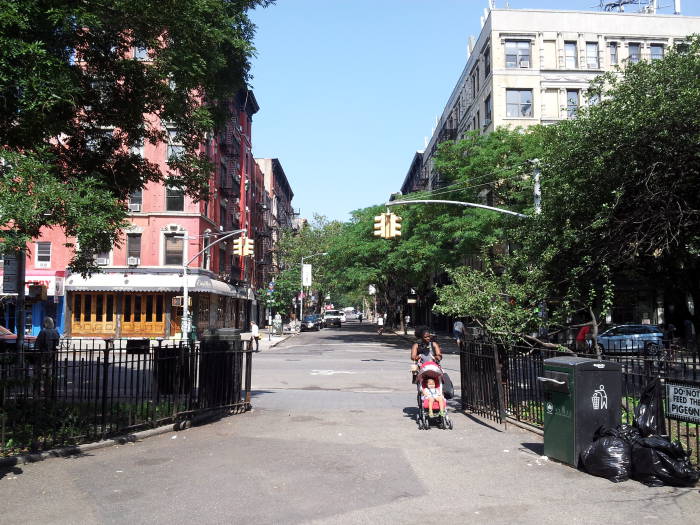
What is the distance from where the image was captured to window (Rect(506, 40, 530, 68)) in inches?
1676

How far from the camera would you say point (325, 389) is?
53.5 feet

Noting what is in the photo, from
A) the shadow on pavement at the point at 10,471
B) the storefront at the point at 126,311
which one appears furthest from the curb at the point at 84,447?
the storefront at the point at 126,311

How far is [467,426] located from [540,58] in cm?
3731

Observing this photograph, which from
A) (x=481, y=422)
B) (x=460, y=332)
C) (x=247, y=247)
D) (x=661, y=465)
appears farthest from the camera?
(x=460, y=332)

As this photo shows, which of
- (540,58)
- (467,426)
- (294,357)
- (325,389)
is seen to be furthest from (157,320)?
(467,426)

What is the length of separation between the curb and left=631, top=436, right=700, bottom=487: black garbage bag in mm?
6620

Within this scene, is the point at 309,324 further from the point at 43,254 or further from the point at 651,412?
the point at 651,412

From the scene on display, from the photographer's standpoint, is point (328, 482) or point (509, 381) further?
point (509, 381)

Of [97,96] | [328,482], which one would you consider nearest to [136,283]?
[97,96]

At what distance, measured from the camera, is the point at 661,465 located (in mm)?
6582

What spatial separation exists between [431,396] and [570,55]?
38.8m

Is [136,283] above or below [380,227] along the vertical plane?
below

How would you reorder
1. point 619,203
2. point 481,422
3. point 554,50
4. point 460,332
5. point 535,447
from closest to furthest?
point 535,447
point 481,422
point 619,203
point 460,332
point 554,50

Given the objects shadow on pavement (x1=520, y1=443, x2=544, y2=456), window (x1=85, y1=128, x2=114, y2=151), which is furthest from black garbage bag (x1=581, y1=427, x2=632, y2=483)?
window (x1=85, y1=128, x2=114, y2=151)
